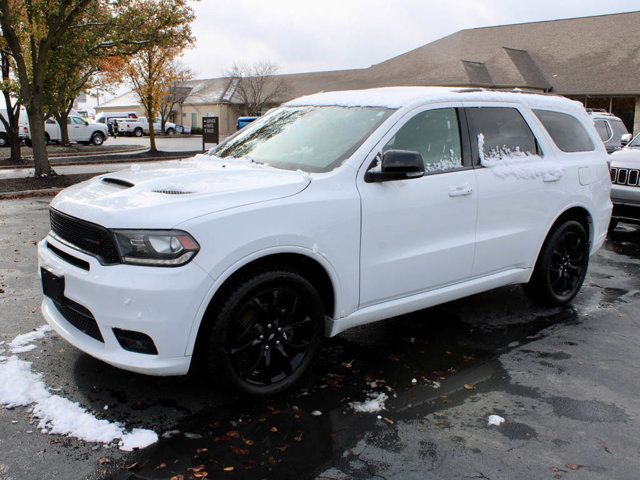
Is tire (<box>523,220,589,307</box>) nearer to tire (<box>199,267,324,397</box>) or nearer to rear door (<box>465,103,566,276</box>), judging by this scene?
rear door (<box>465,103,566,276</box>)

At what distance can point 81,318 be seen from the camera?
3568 millimetres

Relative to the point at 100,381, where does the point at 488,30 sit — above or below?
above

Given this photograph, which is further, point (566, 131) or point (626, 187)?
point (626, 187)

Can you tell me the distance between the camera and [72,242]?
3.63 m

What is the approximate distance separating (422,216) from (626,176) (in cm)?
591

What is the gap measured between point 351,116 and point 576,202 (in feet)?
7.69

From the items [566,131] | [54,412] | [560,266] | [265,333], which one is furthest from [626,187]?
[54,412]

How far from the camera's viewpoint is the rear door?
4.68 meters

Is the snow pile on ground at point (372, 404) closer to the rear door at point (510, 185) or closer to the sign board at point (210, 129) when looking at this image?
the rear door at point (510, 185)

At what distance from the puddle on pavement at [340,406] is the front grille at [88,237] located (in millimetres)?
1058

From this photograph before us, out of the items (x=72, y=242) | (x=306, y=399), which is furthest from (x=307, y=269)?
(x=72, y=242)

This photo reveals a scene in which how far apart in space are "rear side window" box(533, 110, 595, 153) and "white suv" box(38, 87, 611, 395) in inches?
Answer: 1.2

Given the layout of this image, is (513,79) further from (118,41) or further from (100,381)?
(100,381)

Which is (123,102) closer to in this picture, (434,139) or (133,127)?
(133,127)
